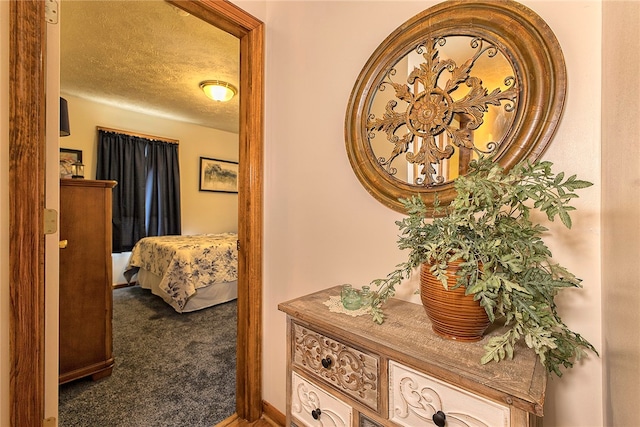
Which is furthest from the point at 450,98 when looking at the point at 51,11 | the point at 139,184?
the point at 139,184

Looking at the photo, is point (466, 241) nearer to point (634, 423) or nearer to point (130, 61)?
point (634, 423)

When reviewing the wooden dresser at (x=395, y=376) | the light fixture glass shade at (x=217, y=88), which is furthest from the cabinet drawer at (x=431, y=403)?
the light fixture glass shade at (x=217, y=88)

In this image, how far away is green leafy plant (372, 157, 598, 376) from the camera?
0.61 metres

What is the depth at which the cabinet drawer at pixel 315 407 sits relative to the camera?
0.87 metres

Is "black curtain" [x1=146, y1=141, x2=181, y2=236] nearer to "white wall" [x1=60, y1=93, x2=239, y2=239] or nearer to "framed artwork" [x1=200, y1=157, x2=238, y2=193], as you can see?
"white wall" [x1=60, y1=93, x2=239, y2=239]

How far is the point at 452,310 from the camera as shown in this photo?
0.71 meters

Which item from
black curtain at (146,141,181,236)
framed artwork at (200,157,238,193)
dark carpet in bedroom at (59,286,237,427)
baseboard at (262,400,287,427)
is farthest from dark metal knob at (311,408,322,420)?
framed artwork at (200,157,238,193)

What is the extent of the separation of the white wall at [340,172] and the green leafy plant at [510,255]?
0.21m

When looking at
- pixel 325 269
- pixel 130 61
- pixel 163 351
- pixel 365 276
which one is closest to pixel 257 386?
pixel 325 269

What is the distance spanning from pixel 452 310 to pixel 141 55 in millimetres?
3292

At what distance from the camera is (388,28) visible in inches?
45.0

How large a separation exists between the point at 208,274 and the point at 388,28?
2936 mm

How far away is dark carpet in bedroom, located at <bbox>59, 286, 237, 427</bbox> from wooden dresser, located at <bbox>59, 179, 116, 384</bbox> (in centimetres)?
18

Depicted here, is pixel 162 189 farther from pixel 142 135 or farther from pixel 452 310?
pixel 452 310
